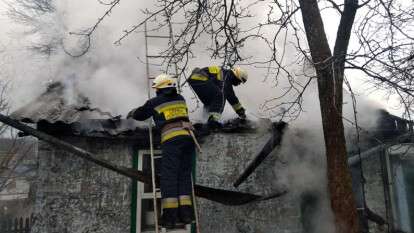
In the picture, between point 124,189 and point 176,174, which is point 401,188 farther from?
point 124,189

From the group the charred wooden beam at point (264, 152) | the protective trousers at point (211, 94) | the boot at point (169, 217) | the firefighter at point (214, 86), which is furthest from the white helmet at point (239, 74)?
the boot at point (169, 217)

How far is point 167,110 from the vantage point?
4488mm

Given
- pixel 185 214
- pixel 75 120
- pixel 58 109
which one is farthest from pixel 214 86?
pixel 58 109

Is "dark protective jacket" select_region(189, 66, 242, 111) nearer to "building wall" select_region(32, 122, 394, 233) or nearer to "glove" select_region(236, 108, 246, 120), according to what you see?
"glove" select_region(236, 108, 246, 120)

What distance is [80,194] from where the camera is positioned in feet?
18.5

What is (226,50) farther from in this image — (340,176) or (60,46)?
(60,46)

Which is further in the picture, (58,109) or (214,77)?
(58,109)

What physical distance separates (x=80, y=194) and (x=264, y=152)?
3.00m

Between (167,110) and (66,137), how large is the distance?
2178mm

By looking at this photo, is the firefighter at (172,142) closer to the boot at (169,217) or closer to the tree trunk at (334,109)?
the boot at (169,217)

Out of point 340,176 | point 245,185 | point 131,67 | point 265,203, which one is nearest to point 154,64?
point 131,67

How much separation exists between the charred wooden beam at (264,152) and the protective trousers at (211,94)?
3.29 feet

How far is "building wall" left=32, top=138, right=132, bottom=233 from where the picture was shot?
5484 mm

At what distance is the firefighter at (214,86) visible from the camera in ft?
16.5
